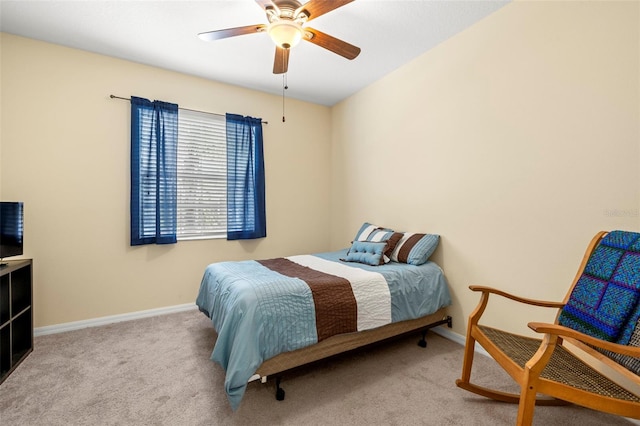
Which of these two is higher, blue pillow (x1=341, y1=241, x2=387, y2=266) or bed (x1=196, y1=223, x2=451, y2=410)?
blue pillow (x1=341, y1=241, x2=387, y2=266)

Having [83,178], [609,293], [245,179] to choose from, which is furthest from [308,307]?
[83,178]

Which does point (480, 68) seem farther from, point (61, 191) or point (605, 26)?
point (61, 191)

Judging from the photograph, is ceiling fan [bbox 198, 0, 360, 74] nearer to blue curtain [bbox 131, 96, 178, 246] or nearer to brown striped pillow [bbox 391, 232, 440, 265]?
blue curtain [bbox 131, 96, 178, 246]

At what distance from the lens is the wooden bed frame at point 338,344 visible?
1.79 metres

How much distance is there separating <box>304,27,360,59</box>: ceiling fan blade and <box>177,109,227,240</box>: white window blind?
6.28 feet

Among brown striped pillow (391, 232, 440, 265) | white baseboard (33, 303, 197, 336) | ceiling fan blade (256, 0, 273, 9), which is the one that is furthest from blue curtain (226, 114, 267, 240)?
ceiling fan blade (256, 0, 273, 9)

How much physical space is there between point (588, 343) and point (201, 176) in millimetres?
3513

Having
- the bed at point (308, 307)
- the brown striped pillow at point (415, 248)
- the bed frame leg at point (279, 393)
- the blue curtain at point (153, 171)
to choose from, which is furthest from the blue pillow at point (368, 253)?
the blue curtain at point (153, 171)

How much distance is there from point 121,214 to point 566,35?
13.3 ft

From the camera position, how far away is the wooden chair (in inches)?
48.5

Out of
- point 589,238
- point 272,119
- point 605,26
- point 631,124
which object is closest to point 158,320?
point 272,119

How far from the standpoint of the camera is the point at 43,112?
2.67 metres

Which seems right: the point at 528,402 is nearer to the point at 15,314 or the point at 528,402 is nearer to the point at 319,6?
the point at 319,6

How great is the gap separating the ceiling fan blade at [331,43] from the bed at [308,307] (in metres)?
1.68
